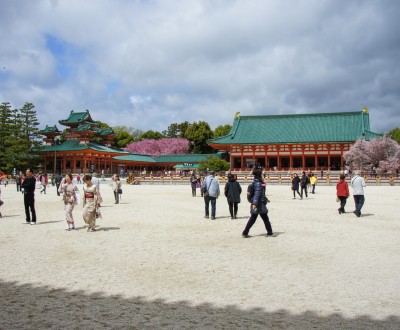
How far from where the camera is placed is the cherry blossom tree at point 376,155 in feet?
144

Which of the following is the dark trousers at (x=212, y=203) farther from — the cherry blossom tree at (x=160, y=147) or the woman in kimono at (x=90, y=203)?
the cherry blossom tree at (x=160, y=147)

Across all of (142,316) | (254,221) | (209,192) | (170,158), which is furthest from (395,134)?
(142,316)

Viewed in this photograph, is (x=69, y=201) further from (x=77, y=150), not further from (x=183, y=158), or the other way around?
(x=183, y=158)

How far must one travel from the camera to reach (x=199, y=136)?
74.9 meters

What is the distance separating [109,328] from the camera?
4.33m

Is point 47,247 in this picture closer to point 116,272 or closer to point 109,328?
point 116,272

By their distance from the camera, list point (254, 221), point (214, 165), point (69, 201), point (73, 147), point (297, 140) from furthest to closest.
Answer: point (73, 147) < point (297, 140) < point (214, 165) < point (69, 201) < point (254, 221)

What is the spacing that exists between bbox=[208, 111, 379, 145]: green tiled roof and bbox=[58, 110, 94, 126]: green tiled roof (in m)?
22.9

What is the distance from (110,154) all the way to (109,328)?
196ft

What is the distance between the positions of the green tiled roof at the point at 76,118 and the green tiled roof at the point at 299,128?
22.9 meters

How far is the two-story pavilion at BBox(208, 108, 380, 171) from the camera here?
54250 millimetres

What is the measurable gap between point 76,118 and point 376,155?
46.9 meters

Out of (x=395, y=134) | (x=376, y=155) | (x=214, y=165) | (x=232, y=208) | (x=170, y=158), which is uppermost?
(x=395, y=134)

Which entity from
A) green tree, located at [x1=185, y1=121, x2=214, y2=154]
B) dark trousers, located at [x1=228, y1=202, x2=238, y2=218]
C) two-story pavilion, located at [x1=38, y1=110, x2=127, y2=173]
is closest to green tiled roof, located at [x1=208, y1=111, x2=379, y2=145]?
green tree, located at [x1=185, y1=121, x2=214, y2=154]
